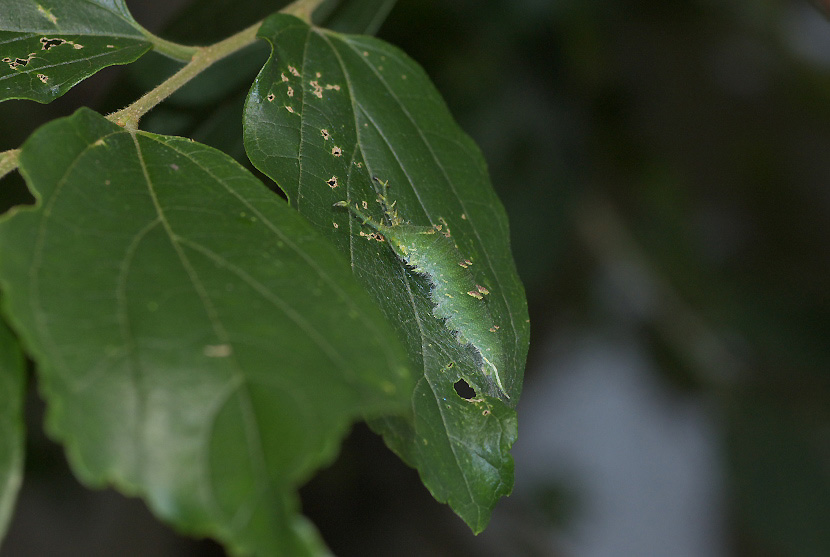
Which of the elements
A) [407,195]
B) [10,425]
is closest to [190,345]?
[10,425]

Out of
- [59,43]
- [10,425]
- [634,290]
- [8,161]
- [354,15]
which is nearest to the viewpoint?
[10,425]

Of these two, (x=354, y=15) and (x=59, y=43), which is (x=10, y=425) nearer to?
(x=59, y=43)

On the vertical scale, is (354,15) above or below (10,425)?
above

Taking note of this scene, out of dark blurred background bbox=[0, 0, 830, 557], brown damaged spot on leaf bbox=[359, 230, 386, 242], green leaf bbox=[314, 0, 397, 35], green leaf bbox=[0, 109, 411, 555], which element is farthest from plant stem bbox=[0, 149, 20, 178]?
dark blurred background bbox=[0, 0, 830, 557]

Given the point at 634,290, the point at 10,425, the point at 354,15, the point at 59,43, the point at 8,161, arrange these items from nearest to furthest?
the point at 10,425, the point at 8,161, the point at 59,43, the point at 354,15, the point at 634,290

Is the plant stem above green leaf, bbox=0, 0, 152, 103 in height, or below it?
below

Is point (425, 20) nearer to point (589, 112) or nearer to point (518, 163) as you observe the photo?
point (518, 163)

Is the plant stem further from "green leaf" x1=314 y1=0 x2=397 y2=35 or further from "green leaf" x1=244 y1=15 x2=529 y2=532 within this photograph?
"green leaf" x1=314 y1=0 x2=397 y2=35
